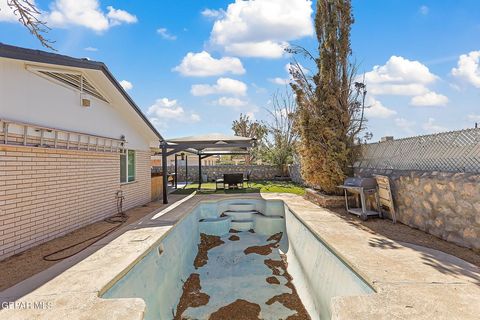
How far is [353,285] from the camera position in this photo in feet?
12.4

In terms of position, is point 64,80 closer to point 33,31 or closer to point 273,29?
point 33,31

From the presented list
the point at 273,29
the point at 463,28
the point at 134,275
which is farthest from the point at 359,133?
the point at 134,275

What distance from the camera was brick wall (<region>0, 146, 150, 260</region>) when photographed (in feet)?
16.0

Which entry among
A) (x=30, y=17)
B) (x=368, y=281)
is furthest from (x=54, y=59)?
(x=368, y=281)

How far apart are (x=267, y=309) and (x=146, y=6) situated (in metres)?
11.4

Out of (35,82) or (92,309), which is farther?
(35,82)

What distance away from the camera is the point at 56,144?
6.10 m

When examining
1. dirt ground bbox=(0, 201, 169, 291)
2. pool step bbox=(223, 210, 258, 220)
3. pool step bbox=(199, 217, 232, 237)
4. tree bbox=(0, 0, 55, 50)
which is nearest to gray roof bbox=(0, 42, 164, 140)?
tree bbox=(0, 0, 55, 50)

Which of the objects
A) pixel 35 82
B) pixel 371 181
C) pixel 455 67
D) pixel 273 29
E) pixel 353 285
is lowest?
pixel 353 285

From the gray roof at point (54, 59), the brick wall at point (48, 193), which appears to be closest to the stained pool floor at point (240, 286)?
the brick wall at point (48, 193)

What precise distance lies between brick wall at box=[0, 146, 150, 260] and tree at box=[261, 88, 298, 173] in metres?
15.4

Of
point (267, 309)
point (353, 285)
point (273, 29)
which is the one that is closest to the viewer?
point (353, 285)

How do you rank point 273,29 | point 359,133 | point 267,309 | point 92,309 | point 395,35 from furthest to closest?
point 273,29
point 395,35
point 359,133
point 267,309
point 92,309

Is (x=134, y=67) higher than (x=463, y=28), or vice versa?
(x=134, y=67)
